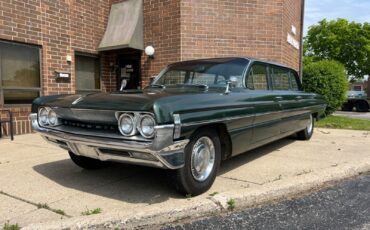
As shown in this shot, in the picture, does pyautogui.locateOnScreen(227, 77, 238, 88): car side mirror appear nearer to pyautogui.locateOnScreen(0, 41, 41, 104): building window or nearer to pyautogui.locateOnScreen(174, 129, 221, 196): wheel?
pyautogui.locateOnScreen(174, 129, 221, 196): wheel

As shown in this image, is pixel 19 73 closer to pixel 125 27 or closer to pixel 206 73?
pixel 125 27

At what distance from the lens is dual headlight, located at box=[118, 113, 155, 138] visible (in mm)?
3107

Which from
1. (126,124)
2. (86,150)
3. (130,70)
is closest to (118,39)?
(130,70)

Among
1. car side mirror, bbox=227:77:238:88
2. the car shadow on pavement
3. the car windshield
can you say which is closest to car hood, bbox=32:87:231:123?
car side mirror, bbox=227:77:238:88

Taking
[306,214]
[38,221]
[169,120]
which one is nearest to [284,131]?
[306,214]

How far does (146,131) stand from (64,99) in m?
1.27

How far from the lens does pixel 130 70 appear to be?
10.6 meters

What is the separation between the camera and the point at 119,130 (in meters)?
3.29

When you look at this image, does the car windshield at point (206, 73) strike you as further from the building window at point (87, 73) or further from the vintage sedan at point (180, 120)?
the building window at point (87, 73)

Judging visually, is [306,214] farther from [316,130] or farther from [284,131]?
[316,130]

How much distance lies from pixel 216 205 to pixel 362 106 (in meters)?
22.5

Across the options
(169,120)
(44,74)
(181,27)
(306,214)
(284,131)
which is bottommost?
(306,214)


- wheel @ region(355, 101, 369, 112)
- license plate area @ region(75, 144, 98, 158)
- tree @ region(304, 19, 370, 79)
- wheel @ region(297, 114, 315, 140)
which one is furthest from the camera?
tree @ region(304, 19, 370, 79)

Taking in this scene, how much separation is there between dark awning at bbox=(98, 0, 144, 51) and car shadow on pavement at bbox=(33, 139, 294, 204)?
17.2ft
